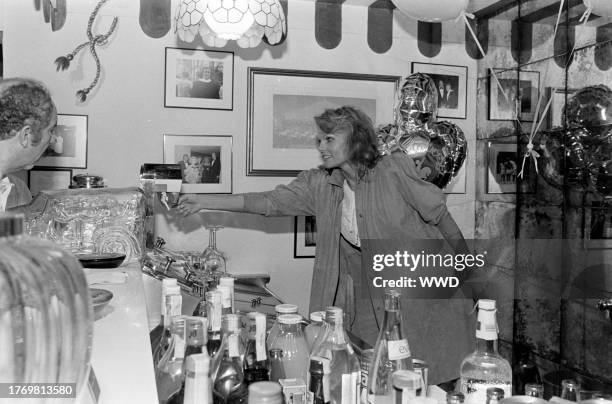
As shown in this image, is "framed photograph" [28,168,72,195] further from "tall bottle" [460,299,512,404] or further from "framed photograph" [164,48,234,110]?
"tall bottle" [460,299,512,404]

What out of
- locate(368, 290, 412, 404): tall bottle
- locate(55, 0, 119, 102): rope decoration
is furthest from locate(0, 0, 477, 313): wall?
locate(368, 290, 412, 404): tall bottle

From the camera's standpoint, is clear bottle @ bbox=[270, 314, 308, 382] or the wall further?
the wall

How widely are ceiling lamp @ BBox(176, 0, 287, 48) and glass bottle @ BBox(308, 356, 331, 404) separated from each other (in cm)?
151

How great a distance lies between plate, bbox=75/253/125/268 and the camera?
4.75 feet

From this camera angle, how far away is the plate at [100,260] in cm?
145

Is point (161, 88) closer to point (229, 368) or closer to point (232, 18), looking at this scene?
point (232, 18)

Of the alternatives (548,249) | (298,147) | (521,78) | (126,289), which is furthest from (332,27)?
(126,289)

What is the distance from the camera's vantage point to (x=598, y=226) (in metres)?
3.15

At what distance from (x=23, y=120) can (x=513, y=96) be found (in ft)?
10.1

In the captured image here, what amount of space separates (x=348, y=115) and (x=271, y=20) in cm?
91

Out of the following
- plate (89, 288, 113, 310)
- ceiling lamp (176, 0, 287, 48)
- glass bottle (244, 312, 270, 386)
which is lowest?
glass bottle (244, 312, 270, 386)

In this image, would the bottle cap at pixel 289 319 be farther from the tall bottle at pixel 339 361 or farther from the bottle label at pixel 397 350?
the bottle label at pixel 397 350

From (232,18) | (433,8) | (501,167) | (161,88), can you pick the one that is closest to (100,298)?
(232,18)

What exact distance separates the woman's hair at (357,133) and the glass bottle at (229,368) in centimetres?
199
